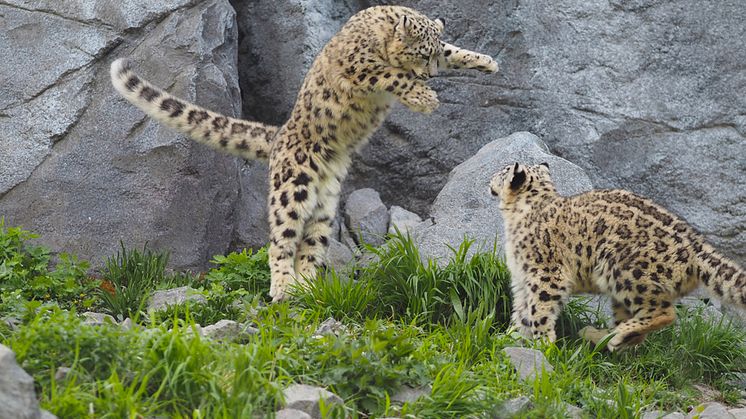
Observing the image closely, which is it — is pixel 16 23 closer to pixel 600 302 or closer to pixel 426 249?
pixel 426 249

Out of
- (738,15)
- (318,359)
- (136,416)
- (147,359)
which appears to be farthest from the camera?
(738,15)

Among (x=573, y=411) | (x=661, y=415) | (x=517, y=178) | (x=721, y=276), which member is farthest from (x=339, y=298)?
(x=721, y=276)

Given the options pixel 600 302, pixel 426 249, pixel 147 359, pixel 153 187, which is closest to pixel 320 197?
pixel 426 249

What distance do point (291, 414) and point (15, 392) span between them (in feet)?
4.26

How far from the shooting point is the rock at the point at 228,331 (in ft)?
19.7

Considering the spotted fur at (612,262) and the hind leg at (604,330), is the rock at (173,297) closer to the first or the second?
the spotted fur at (612,262)

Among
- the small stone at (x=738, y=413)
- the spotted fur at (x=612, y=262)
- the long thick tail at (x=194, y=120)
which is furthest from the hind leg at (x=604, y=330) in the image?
the long thick tail at (x=194, y=120)

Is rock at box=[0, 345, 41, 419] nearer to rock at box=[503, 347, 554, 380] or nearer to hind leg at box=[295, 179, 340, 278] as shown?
rock at box=[503, 347, 554, 380]

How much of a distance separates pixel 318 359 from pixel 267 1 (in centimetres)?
603

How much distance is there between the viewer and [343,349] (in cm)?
579

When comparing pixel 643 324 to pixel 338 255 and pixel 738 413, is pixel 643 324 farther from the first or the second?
pixel 338 255

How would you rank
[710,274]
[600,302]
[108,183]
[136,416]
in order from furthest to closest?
[108,183]
[600,302]
[710,274]
[136,416]

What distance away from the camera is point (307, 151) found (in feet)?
28.9

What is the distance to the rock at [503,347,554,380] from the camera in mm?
6512
